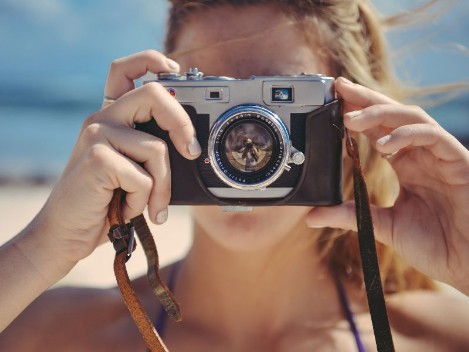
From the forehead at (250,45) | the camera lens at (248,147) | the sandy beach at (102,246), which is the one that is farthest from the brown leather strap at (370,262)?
the sandy beach at (102,246)

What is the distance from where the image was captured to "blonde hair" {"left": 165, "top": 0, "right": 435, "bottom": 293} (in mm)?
1769

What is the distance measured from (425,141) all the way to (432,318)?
2.04 ft

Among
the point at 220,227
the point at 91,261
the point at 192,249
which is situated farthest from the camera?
the point at 91,261

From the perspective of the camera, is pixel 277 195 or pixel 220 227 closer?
pixel 277 195

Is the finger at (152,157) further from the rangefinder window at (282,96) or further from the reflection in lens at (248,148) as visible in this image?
the rangefinder window at (282,96)

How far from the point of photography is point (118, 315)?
1.88m

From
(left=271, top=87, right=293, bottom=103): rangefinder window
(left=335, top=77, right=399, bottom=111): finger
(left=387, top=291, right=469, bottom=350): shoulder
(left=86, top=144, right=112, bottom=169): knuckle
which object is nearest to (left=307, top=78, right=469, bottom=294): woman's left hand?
(left=335, top=77, right=399, bottom=111): finger

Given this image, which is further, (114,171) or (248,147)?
(248,147)

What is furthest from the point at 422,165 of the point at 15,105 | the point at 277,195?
the point at 15,105

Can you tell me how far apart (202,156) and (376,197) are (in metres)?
0.69

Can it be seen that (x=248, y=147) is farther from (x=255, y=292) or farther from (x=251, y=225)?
(x=255, y=292)

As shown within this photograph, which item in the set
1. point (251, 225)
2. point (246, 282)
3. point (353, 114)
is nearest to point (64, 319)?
point (246, 282)

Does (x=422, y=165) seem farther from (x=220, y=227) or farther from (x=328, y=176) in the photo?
(x=220, y=227)

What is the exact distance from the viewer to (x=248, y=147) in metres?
1.48
